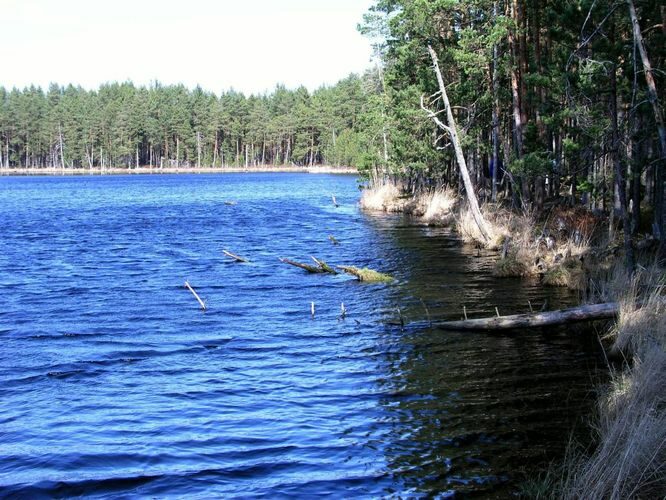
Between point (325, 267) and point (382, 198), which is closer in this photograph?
point (325, 267)

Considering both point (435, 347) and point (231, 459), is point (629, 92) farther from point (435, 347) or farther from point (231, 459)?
point (231, 459)

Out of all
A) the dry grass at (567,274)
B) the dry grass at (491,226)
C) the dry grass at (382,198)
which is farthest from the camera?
the dry grass at (382,198)

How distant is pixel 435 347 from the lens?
550 inches

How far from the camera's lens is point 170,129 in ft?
497

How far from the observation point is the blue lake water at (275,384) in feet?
28.5

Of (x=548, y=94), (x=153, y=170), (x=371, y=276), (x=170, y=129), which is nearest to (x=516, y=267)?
(x=371, y=276)

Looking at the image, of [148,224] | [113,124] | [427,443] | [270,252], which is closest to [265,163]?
[113,124]

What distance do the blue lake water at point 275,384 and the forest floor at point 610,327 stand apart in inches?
24.8

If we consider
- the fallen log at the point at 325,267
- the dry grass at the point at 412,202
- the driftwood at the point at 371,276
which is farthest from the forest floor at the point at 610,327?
the dry grass at the point at 412,202

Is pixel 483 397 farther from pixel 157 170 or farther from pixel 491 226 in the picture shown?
pixel 157 170

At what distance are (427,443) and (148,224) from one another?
35963 millimetres

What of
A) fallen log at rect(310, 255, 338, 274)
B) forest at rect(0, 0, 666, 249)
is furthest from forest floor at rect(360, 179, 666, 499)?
fallen log at rect(310, 255, 338, 274)

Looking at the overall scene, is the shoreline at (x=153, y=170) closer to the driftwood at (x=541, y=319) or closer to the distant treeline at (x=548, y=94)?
the distant treeline at (x=548, y=94)

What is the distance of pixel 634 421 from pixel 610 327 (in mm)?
6977
